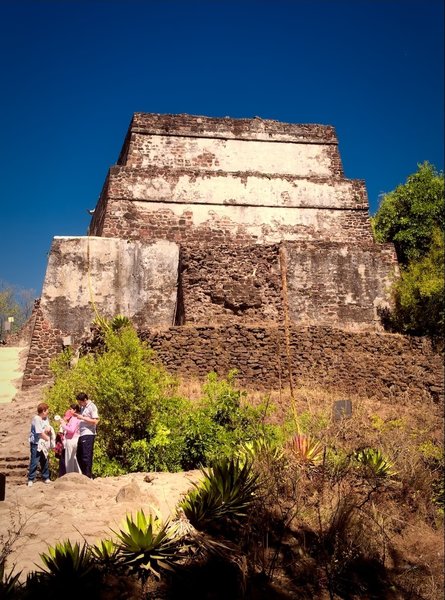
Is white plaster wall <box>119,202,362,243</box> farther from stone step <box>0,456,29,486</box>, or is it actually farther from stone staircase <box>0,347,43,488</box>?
stone step <box>0,456,29,486</box>

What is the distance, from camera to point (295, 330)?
11.2 metres

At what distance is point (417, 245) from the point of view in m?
17.6

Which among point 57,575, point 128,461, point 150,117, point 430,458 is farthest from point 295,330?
point 150,117

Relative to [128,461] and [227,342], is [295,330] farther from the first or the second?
[128,461]

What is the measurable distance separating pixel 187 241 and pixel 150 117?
206 inches

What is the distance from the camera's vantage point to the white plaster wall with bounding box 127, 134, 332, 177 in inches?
669

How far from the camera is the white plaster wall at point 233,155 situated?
1698cm

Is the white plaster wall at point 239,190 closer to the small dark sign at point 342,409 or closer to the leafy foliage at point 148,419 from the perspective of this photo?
the leafy foliage at point 148,419

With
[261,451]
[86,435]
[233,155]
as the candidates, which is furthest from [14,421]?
[233,155]

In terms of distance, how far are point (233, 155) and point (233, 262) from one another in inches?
255

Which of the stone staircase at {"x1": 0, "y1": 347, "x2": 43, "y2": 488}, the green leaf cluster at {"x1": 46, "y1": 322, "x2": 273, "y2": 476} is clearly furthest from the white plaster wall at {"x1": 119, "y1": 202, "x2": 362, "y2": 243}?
the green leaf cluster at {"x1": 46, "y1": 322, "x2": 273, "y2": 476}

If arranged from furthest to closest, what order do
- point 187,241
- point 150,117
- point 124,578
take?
point 150,117 → point 187,241 → point 124,578

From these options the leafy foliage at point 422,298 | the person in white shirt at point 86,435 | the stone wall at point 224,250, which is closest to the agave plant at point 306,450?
the person in white shirt at point 86,435

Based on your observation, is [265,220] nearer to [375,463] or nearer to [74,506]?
[375,463]
